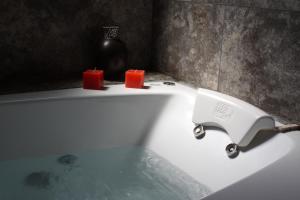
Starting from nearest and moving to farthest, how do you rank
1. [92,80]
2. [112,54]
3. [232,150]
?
[232,150] → [92,80] → [112,54]

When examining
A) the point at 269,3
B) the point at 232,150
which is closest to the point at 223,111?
the point at 232,150

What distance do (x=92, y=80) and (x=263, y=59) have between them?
2.25 ft

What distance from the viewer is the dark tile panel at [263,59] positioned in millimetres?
1225

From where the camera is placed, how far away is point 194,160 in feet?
4.40

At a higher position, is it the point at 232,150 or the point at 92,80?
the point at 92,80

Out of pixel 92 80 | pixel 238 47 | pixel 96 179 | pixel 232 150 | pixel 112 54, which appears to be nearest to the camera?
pixel 232 150

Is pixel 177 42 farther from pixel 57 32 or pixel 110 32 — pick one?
pixel 57 32

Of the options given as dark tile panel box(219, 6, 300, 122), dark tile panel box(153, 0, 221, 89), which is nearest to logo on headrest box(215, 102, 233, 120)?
Result: dark tile panel box(219, 6, 300, 122)

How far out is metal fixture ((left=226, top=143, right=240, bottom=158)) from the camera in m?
1.19

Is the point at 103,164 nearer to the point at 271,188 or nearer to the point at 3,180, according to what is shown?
the point at 3,180

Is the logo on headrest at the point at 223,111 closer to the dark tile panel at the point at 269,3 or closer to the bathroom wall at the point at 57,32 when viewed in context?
the dark tile panel at the point at 269,3

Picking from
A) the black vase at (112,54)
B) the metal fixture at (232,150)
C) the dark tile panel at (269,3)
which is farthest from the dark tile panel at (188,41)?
the metal fixture at (232,150)

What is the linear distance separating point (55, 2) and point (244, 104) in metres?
0.98

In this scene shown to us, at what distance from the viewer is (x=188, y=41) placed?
1.69 m
